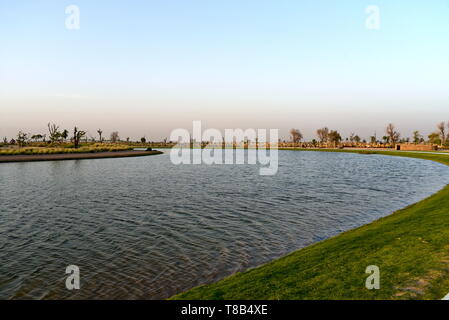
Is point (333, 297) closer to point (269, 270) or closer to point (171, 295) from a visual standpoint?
point (269, 270)

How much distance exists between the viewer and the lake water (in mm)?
8859

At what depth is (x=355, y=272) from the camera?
24.2 feet

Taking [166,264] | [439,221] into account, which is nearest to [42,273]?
[166,264]

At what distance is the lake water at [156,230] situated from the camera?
349 inches

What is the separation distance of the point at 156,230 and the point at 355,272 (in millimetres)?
9223

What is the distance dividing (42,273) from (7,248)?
3.33m

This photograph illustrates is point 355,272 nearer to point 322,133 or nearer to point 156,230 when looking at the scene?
point 156,230

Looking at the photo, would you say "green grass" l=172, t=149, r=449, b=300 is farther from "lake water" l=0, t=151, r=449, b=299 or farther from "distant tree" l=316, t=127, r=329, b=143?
"distant tree" l=316, t=127, r=329, b=143

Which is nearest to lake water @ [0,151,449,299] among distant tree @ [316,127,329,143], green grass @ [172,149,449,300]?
green grass @ [172,149,449,300]

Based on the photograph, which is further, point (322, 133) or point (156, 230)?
point (322, 133)

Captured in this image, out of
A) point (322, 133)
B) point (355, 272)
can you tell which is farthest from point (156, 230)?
point (322, 133)

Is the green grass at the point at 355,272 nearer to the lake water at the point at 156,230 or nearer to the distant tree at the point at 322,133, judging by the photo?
the lake water at the point at 156,230

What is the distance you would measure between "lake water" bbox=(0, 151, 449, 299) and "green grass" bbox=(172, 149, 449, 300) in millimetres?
1595

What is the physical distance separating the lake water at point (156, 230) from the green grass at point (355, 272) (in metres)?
1.60
